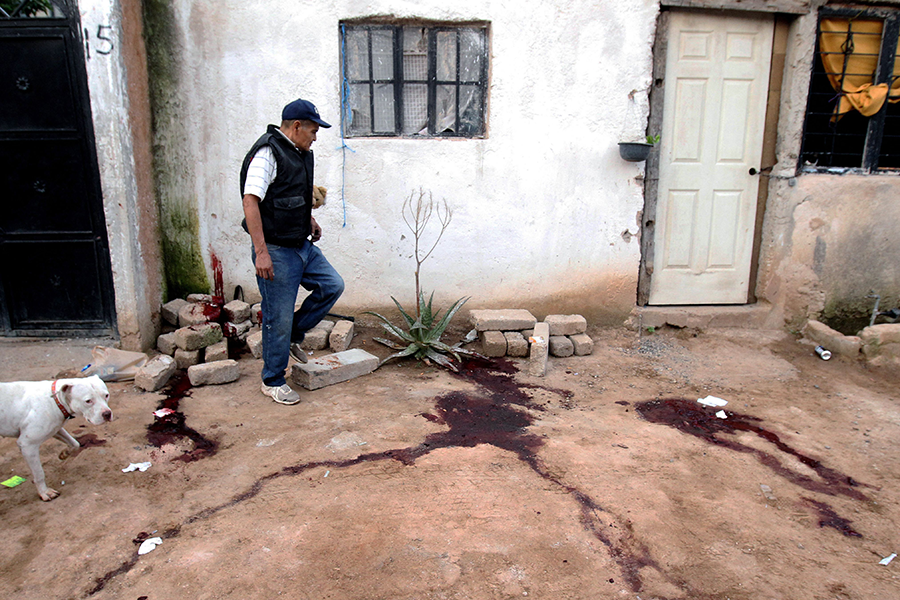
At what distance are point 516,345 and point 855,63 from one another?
4.19 m

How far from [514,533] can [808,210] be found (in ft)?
15.3

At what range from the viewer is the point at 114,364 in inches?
169

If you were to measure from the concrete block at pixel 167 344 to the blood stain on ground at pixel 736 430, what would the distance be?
3.65 meters

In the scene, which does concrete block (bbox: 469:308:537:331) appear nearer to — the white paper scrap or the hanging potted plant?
the white paper scrap

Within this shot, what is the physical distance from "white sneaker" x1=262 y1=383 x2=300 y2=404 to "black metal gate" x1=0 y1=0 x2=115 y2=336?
179cm

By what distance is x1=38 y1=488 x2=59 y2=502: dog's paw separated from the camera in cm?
275

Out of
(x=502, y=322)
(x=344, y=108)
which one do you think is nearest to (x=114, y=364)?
(x=344, y=108)

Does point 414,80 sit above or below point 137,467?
above

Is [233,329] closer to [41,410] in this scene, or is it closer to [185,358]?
[185,358]

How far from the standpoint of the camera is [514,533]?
99.1 inches

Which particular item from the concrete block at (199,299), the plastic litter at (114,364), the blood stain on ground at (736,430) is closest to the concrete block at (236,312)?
the concrete block at (199,299)

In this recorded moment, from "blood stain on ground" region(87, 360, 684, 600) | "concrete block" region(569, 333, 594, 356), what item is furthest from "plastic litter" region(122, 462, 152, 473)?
"concrete block" region(569, 333, 594, 356)

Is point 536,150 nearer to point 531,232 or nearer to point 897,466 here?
point 531,232

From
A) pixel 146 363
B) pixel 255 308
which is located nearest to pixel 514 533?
pixel 146 363
